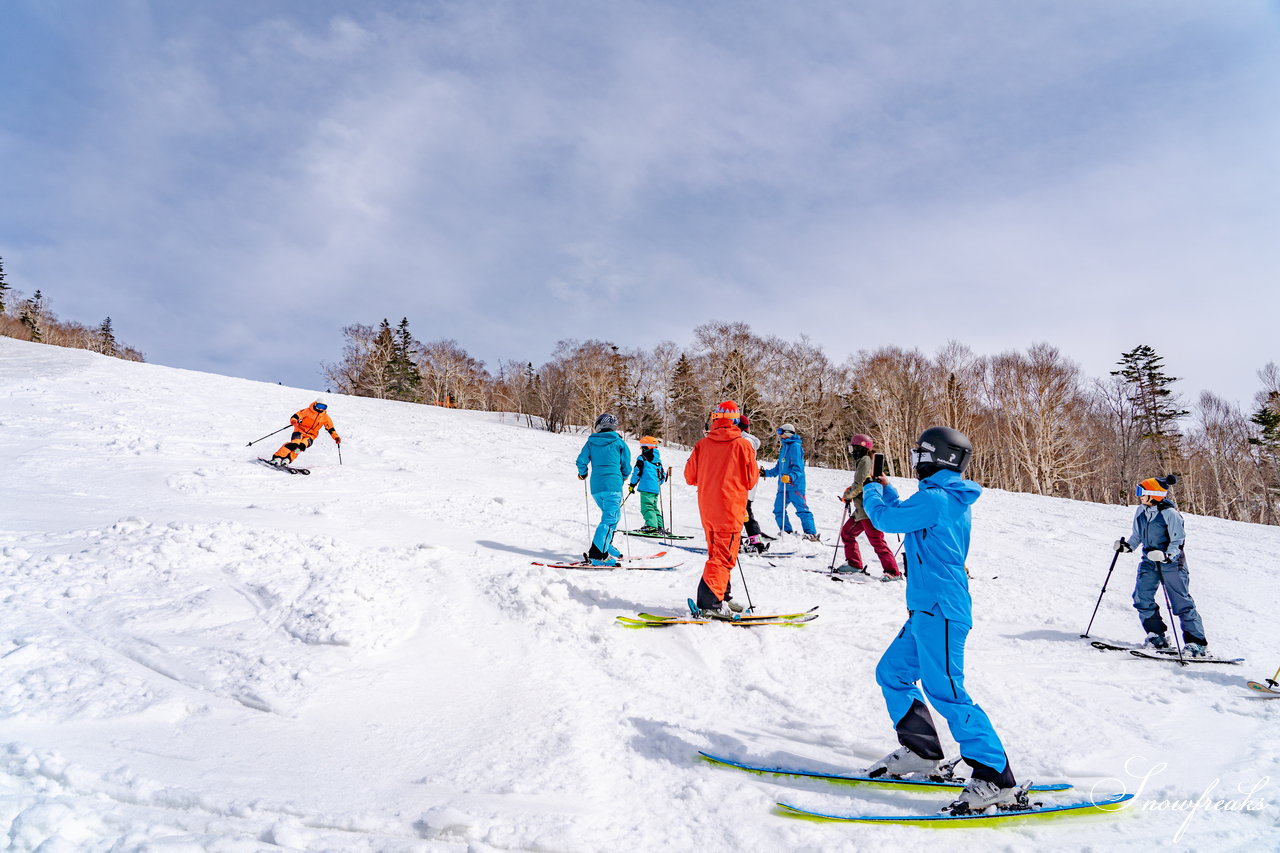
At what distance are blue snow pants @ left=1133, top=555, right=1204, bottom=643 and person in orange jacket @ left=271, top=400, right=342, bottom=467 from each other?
13.7 metres

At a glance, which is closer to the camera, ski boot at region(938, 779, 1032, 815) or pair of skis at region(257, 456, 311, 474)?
ski boot at region(938, 779, 1032, 815)

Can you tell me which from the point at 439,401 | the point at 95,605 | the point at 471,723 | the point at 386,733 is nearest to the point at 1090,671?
the point at 471,723

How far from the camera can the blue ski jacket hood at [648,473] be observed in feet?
29.6

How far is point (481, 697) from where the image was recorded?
4.08 m

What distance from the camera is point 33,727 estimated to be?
3.15 meters

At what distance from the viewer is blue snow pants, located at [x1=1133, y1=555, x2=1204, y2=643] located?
6168 millimetres

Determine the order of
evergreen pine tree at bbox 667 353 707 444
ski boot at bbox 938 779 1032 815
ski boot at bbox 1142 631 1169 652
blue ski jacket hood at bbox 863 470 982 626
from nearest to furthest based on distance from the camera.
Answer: ski boot at bbox 938 779 1032 815, blue ski jacket hood at bbox 863 470 982 626, ski boot at bbox 1142 631 1169 652, evergreen pine tree at bbox 667 353 707 444

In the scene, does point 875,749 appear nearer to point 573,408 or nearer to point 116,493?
point 116,493

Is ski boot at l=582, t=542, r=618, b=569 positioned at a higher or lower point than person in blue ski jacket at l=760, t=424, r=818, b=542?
lower

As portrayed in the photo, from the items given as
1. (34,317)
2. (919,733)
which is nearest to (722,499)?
(919,733)

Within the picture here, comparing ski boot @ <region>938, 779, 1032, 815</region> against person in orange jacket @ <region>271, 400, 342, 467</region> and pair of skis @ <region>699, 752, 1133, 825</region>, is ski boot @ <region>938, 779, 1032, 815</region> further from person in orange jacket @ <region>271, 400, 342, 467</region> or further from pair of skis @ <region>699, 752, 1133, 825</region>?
person in orange jacket @ <region>271, 400, 342, 467</region>

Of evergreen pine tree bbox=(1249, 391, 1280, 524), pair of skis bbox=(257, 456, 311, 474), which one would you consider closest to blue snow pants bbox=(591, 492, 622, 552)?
pair of skis bbox=(257, 456, 311, 474)

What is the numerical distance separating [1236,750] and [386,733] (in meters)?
5.55

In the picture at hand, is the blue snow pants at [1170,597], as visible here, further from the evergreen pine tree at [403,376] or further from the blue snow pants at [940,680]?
the evergreen pine tree at [403,376]
